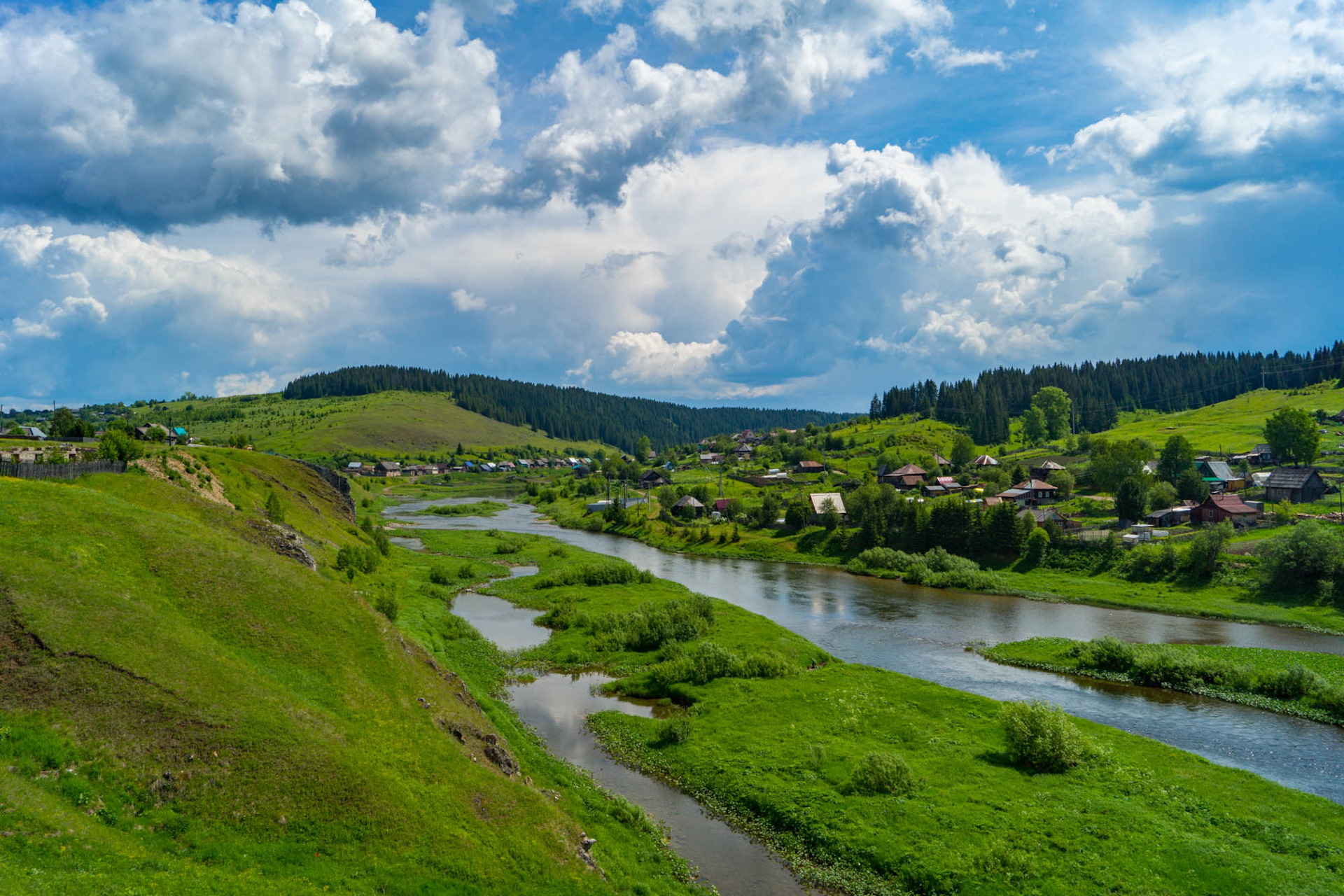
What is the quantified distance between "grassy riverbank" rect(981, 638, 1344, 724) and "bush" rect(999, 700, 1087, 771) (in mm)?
17916

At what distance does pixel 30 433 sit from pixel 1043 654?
10599 centimetres

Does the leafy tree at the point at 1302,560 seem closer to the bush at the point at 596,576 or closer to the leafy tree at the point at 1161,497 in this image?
the leafy tree at the point at 1161,497

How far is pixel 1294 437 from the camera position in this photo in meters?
122

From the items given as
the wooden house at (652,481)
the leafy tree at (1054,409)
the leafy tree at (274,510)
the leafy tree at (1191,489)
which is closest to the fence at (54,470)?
the leafy tree at (274,510)

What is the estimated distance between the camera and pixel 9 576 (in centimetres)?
2334

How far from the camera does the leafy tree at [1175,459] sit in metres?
118

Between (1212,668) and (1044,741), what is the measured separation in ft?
76.1

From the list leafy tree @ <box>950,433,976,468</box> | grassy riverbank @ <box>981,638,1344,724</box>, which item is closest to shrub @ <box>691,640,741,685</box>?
grassy riverbank @ <box>981,638,1344,724</box>

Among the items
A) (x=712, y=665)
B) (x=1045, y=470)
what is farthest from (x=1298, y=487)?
(x=712, y=665)

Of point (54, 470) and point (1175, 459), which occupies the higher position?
point (54, 470)

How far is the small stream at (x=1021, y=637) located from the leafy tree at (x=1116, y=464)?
2272 inches

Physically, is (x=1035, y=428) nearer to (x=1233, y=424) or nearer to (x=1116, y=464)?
(x=1233, y=424)

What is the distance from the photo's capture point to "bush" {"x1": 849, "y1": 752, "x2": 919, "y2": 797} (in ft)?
96.7

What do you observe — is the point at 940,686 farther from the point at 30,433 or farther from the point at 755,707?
the point at 30,433
